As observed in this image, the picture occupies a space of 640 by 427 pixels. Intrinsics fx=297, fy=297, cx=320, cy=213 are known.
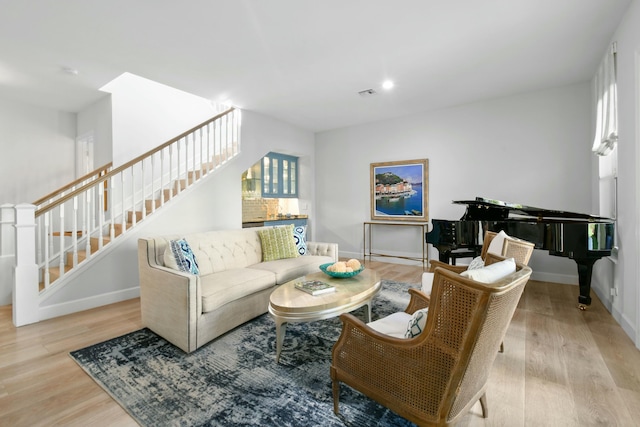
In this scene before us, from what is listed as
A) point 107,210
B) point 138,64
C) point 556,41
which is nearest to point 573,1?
point 556,41

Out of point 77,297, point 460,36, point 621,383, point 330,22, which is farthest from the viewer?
point 77,297

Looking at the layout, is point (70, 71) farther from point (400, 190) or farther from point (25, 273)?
point (400, 190)

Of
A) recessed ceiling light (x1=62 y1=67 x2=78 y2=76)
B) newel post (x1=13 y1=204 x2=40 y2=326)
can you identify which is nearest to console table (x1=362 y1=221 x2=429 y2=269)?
newel post (x1=13 y1=204 x2=40 y2=326)

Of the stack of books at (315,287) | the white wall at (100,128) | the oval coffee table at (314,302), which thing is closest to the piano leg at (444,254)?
the oval coffee table at (314,302)

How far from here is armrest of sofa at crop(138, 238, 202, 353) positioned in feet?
7.60

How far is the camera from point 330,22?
8.79ft

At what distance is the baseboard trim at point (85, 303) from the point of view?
3.10 metres

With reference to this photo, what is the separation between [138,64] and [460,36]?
3525mm

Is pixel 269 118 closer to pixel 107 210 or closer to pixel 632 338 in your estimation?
pixel 107 210

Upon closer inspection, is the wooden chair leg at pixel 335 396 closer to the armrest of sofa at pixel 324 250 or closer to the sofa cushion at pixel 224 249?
the sofa cushion at pixel 224 249

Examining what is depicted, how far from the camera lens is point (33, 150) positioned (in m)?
4.93

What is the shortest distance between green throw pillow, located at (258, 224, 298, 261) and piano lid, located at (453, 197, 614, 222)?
224cm

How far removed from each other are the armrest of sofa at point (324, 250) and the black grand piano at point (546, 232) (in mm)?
1315

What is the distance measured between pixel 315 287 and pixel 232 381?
2.95ft
